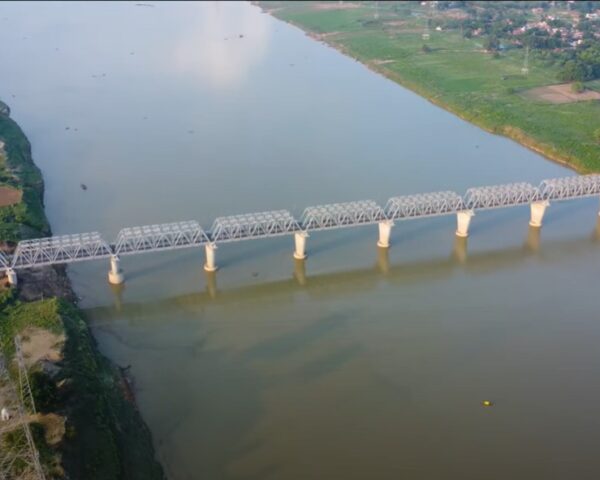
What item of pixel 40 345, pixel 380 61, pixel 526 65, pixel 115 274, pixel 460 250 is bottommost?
pixel 460 250

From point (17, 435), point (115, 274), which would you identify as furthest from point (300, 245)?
point (17, 435)

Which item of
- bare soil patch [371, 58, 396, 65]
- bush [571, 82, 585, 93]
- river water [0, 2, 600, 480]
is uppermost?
bare soil patch [371, 58, 396, 65]

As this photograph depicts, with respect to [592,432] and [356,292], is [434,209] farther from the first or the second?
[592,432]

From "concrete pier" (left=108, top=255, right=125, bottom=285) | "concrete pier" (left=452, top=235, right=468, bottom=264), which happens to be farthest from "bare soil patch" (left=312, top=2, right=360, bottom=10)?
"concrete pier" (left=108, top=255, right=125, bottom=285)

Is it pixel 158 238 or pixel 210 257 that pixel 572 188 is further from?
pixel 158 238

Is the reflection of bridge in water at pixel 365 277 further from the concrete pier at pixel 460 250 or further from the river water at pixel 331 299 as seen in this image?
the river water at pixel 331 299

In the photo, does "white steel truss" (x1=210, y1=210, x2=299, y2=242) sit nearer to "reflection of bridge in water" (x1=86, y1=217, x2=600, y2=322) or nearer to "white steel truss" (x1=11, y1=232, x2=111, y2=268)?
"reflection of bridge in water" (x1=86, y1=217, x2=600, y2=322)

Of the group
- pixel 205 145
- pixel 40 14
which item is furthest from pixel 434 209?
pixel 40 14
